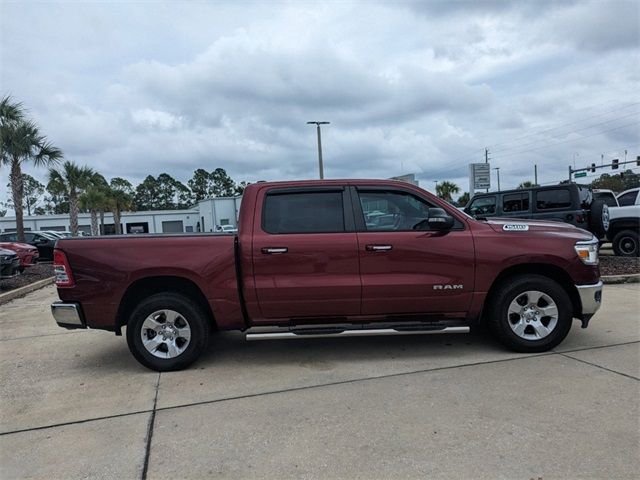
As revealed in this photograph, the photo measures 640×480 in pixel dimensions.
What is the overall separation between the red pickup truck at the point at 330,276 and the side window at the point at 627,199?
9.16 metres

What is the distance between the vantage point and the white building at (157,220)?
53.3m

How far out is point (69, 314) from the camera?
4746 millimetres

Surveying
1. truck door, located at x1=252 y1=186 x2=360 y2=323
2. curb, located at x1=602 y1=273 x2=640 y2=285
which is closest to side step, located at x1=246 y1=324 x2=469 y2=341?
truck door, located at x1=252 y1=186 x2=360 y2=323

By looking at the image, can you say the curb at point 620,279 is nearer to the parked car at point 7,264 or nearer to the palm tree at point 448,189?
the parked car at point 7,264

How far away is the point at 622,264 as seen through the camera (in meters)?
10.5

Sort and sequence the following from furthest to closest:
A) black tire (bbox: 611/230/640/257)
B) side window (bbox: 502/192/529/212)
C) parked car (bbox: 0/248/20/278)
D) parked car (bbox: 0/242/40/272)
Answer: parked car (bbox: 0/242/40/272)
black tire (bbox: 611/230/640/257)
side window (bbox: 502/192/529/212)
parked car (bbox: 0/248/20/278)

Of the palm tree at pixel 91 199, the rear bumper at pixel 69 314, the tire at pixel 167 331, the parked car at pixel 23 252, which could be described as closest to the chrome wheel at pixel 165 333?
the tire at pixel 167 331

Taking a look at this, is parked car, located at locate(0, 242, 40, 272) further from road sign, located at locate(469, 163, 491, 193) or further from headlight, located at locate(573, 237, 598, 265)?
road sign, located at locate(469, 163, 491, 193)

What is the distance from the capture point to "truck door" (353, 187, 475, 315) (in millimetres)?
4762

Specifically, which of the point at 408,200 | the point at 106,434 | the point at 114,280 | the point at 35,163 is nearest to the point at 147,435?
the point at 106,434

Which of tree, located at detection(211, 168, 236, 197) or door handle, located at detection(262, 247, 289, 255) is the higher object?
tree, located at detection(211, 168, 236, 197)

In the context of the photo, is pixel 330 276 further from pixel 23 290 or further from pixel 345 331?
pixel 23 290

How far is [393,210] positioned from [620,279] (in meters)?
6.57

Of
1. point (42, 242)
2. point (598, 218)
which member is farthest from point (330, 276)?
point (42, 242)
